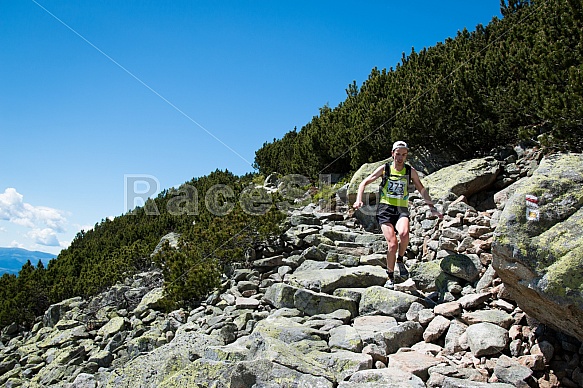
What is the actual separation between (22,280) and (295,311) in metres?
21.6

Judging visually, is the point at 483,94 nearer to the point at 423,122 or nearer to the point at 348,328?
the point at 423,122

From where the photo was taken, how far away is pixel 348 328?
6176 millimetres

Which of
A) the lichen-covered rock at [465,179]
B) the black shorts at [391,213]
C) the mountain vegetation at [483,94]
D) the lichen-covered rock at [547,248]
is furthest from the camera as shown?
the lichen-covered rock at [465,179]

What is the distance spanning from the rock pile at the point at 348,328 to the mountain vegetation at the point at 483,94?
1.60 meters

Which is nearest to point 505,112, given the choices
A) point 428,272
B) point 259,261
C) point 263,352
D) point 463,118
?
point 463,118

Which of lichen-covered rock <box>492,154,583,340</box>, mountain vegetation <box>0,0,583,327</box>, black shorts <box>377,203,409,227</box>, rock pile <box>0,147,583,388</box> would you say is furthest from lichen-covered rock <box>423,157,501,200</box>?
lichen-covered rock <box>492,154,583,340</box>

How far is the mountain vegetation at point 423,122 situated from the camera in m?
9.80

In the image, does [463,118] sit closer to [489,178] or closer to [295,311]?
[489,178]

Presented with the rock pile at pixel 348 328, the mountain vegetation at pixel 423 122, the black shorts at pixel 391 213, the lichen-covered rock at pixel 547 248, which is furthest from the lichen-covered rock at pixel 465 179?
the lichen-covered rock at pixel 547 248

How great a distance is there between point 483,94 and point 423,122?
1854 mm

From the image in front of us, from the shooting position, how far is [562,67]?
9797mm

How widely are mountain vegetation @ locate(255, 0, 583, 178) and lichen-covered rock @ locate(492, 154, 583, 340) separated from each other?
477 cm

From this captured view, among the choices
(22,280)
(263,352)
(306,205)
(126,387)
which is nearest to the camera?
(263,352)

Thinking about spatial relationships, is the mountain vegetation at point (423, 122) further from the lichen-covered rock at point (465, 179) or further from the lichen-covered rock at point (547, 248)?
the lichen-covered rock at point (547, 248)
